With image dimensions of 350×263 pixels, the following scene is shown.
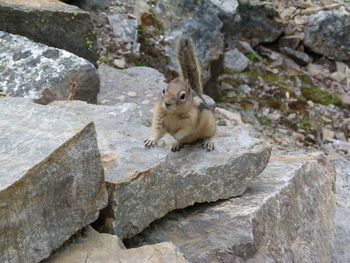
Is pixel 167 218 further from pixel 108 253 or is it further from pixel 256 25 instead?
pixel 256 25

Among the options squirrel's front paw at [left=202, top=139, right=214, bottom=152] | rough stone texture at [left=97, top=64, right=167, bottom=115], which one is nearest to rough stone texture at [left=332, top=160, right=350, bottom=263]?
squirrel's front paw at [left=202, top=139, right=214, bottom=152]

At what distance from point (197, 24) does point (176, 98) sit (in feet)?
19.0

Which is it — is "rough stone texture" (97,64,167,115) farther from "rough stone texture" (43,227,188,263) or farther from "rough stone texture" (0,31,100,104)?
"rough stone texture" (43,227,188,263)

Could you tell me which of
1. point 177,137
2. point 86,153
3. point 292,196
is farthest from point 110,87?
point 86,153

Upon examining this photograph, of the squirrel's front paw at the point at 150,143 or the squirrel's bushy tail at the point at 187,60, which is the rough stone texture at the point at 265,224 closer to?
the squirrel's front paw at the point at 150,143

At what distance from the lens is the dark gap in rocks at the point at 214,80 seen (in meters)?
10.5

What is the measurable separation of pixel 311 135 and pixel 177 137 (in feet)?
20.1

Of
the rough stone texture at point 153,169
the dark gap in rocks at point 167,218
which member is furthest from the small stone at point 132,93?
the dark gap in rocks at point 167,218

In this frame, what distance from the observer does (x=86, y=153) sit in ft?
11.4

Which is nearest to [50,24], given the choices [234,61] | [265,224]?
[265,224]

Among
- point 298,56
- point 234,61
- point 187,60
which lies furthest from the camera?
point 298,56

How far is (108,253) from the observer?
3.65 metres

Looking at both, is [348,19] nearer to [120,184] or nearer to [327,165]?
[327,165]

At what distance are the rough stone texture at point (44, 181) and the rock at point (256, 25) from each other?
9593 mm
